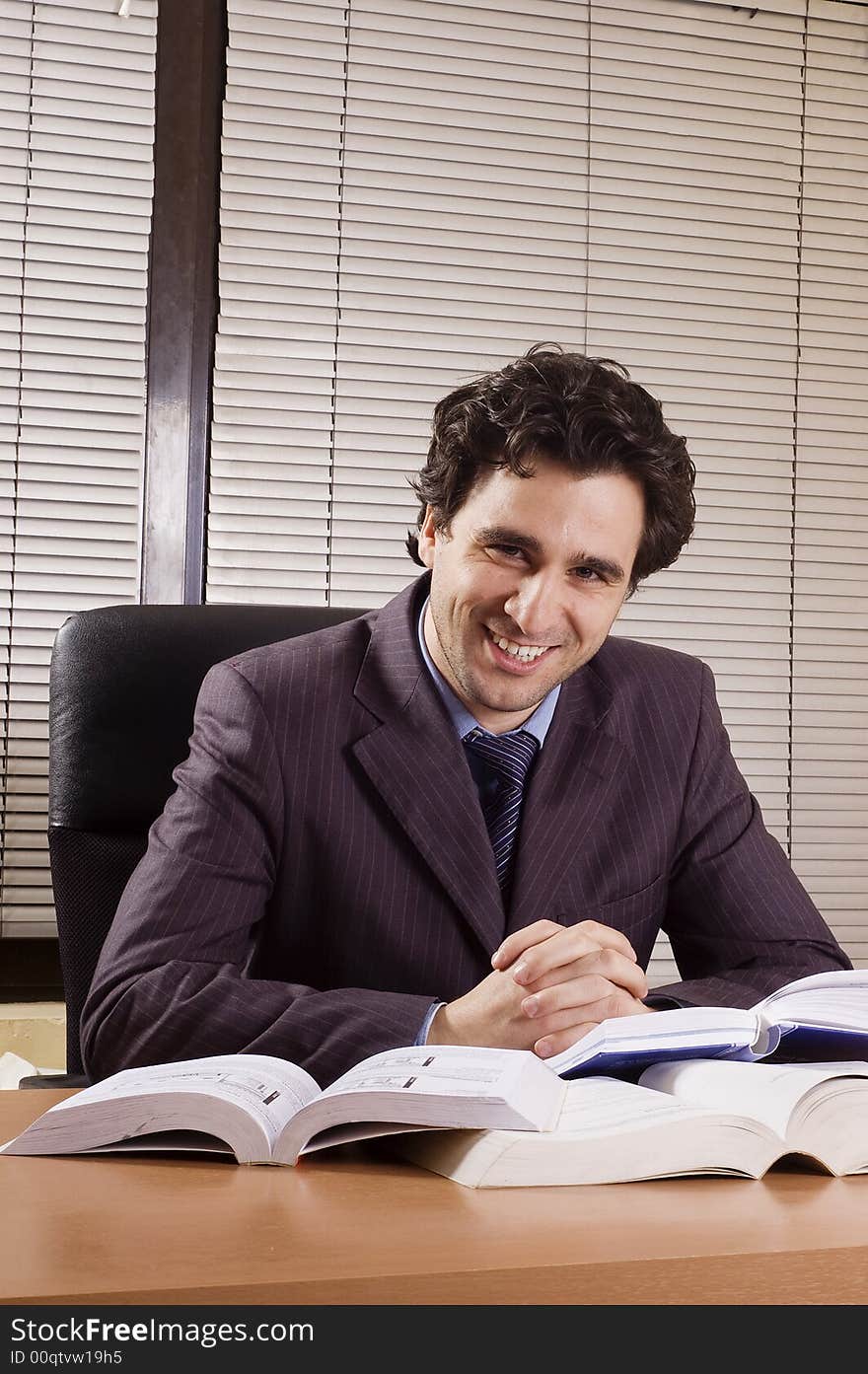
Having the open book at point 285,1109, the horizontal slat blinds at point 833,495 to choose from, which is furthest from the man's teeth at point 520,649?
the horizontal slat blinds at point 833,495

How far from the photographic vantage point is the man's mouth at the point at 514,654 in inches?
55.2

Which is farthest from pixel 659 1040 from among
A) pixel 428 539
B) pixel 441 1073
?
pixel 428 539

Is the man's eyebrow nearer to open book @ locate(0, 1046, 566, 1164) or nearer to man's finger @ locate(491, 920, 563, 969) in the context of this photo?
man's finger @ locate(491, 920, 563, 969)

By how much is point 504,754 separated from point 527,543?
24 centimetres

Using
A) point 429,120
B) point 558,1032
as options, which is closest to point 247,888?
point 558,1032

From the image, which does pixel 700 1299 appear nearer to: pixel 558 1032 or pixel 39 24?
pixel 558 1032

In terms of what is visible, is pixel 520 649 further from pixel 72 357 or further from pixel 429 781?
Answer: pixel 72 357

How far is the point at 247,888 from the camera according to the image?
1290 millimetres

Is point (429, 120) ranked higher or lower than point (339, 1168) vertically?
higher

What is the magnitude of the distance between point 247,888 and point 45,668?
4.06 feet

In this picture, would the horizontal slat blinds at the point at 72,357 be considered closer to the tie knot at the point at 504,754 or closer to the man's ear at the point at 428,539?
the man's ear at the point at 428,539

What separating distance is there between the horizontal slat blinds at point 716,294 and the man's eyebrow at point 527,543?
128cm

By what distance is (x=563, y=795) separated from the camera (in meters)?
1.44

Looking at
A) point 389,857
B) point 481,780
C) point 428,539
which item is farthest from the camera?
point 428,539
